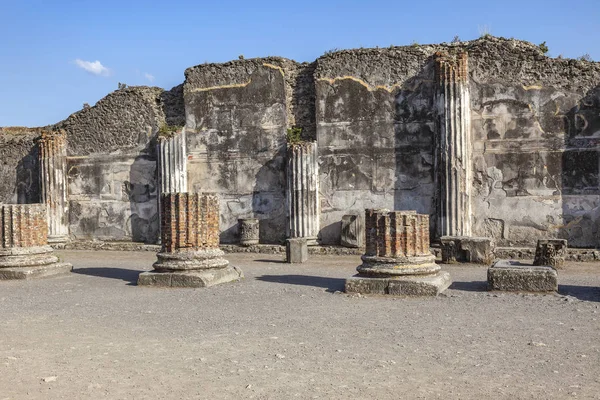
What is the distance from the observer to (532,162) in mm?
13227

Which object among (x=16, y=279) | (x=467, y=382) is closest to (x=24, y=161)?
(x=16, y=279)

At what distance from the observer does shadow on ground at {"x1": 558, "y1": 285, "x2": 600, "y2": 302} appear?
7793 millimetres

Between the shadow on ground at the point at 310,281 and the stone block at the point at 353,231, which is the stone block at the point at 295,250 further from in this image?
the shadow on ground at the point at 310,281

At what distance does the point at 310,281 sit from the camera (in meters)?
9.66

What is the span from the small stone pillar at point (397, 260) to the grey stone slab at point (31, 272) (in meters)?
5.25

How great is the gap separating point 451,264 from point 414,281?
12.5 ft

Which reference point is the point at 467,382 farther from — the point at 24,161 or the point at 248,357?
the point at 24,161

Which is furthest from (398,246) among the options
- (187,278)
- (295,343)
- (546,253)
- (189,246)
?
(295,343)

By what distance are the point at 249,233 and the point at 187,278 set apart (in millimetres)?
5599

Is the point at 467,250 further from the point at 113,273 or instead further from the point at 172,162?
the point at 172,162

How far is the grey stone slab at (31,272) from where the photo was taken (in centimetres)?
1052

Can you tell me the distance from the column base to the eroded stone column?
5.46 m

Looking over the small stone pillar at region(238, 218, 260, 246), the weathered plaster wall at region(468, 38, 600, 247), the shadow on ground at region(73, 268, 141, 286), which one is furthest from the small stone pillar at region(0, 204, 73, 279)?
the weathered plaster wall at region(468, 38, 600, 247)

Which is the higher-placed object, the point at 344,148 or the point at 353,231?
the point at 344,148
